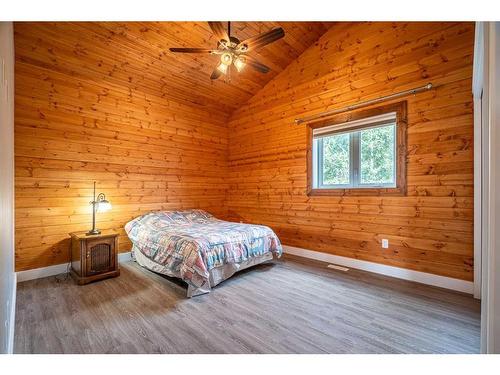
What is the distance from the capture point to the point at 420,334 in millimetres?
1803

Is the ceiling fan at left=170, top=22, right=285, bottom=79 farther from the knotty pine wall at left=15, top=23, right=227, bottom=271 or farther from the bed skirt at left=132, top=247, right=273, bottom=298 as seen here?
the bed skirt at left=132, top=247, right=273, bottom=298

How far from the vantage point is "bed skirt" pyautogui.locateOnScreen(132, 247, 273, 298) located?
2.52m

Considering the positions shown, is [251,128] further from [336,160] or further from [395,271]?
[395,271]

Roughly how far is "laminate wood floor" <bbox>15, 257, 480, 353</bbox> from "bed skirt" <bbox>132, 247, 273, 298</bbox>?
0.30 feet

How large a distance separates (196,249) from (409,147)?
112 inches

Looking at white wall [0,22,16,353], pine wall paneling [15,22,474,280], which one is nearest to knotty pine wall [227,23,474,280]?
pine wall paneling [15,22,474,280]

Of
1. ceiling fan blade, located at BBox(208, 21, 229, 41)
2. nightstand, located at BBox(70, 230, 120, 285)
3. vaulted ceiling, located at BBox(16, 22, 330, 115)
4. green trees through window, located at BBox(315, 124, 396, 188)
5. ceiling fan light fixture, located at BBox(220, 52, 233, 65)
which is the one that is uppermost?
vaulted ceiling, located at BBox(16, 22, 330, 115)

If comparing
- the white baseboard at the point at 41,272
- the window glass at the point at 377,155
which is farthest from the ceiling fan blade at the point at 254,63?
the white baseboard at the point at 41,272

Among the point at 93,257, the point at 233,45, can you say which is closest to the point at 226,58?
the point at 233,45

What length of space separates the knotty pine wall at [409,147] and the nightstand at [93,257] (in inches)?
100

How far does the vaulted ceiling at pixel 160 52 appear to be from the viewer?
288 centimetres

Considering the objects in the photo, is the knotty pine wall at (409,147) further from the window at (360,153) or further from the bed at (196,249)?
the bed at (196,249)

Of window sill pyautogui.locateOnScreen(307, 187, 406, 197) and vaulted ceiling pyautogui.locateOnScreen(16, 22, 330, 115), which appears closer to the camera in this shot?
vaulted ceiling pyautogui.locateOnScreen(16, 22, 330, 115)
